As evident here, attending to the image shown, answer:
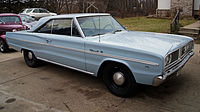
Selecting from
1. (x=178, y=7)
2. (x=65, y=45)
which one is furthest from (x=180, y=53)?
(x=178, y=7)

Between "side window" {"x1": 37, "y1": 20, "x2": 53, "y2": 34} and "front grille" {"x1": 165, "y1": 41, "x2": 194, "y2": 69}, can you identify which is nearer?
"front grille" {"x1": 165, "y1": 41, "x2": 194, "y2": 69}

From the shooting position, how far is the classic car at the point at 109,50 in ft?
10.9

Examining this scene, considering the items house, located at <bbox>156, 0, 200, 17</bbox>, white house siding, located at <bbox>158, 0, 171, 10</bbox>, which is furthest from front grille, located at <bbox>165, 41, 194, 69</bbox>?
white house siding, located at <bbox>158, 0, 171, 10</bbox>

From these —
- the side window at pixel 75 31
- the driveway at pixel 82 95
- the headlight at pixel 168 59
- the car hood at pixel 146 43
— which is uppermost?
the side window at pixel 75 31

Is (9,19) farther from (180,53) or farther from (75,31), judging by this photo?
(180,53)

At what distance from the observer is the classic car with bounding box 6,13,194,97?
10.9ft

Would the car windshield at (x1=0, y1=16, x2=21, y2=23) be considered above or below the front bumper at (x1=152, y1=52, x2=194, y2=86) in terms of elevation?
above

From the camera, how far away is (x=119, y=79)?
148 inches

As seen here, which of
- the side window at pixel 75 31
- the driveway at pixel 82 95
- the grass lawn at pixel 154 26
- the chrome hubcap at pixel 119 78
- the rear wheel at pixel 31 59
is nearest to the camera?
the driveway at pixel 82 95

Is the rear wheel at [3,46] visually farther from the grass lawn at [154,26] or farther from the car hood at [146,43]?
the grass lawn at [154,26]

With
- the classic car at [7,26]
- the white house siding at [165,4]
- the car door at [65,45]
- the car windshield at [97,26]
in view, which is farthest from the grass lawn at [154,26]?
the car door at [65,45]

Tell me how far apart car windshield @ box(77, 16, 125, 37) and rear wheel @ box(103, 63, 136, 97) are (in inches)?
34.6

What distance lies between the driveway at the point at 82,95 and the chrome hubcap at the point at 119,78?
0.32 metres

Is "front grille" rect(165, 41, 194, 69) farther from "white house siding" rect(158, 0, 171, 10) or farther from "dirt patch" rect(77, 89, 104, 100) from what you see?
"white house siding" rect(158, 0, 171, 10)
